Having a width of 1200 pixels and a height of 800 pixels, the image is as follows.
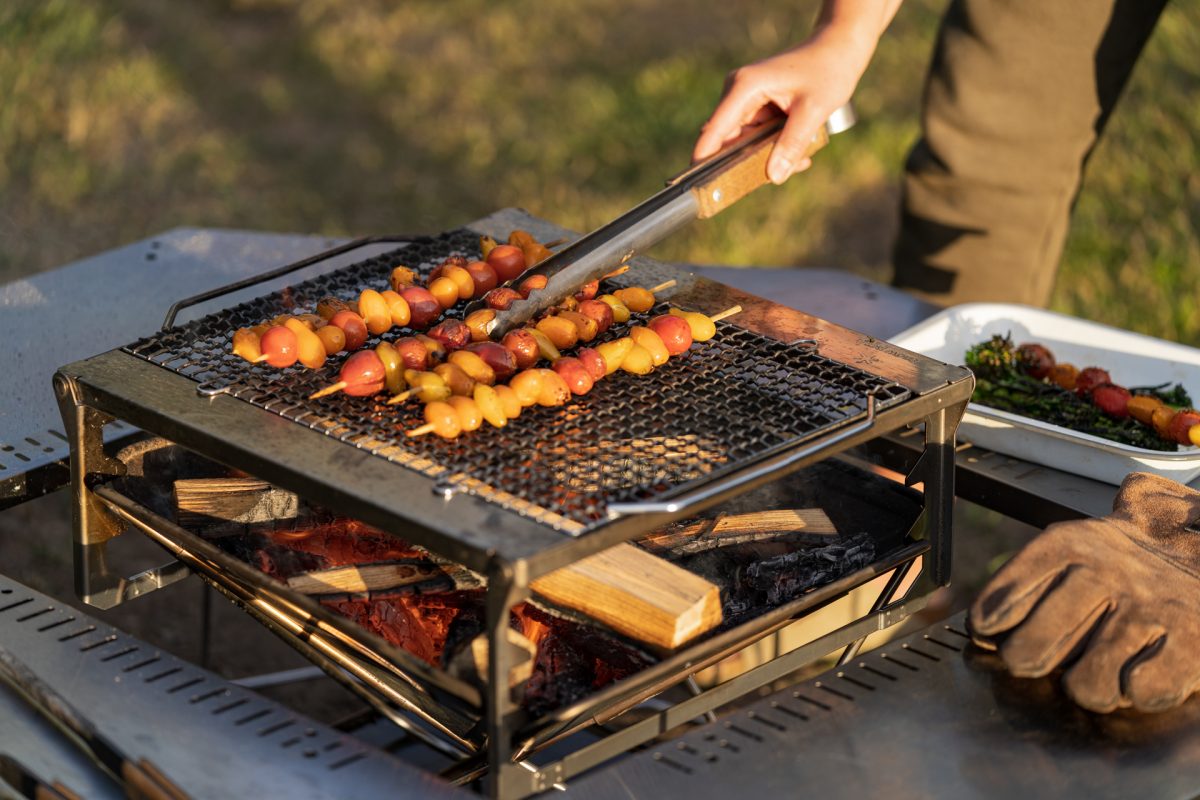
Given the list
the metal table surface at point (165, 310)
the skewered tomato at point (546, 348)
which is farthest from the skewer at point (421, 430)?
the metal table surface at point (165, 310)

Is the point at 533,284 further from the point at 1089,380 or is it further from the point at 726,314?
the point at 1089,380

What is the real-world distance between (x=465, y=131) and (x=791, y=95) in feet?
18.4

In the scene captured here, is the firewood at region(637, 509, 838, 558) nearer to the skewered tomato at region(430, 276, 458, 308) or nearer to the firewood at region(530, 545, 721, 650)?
the firewood at region(530, 545, 721, 650)

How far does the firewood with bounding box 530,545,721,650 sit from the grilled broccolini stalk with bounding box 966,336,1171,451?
1.13m

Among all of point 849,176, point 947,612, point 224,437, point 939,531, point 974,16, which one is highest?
point 974,16

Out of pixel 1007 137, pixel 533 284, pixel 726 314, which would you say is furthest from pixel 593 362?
pixel 1007 137

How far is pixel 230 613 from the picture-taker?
189 inches

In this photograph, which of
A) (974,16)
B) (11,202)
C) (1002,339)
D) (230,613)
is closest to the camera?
(1002,339)

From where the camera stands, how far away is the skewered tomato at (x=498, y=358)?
2412mm

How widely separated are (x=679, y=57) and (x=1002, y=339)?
6.14 m

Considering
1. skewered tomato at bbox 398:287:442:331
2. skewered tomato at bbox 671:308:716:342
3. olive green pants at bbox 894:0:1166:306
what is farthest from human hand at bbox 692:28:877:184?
olive green pants at bbox 894:0:1166:306

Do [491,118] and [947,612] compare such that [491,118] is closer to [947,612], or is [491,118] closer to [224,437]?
[947,612]

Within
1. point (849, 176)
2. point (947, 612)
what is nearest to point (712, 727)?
point (947, 612)

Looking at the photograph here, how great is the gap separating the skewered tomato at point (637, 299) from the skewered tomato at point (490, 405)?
51 centimetres
